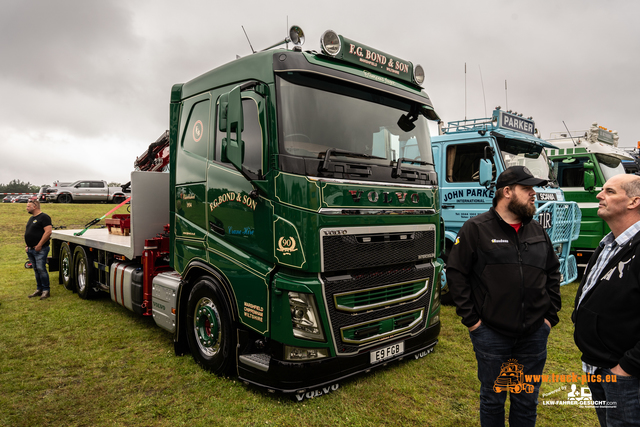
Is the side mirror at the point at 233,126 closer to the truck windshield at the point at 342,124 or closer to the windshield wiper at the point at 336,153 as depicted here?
the truck windshield at the point at 342,124

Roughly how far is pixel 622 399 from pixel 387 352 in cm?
213

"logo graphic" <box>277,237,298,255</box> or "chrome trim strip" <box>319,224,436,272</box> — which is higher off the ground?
"chrome trim strip" <box>319,224,436,272</box>

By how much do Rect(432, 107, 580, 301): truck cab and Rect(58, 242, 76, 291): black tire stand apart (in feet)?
23.5

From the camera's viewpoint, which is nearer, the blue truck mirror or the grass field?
the grass field

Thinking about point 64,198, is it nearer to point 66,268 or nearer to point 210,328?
point 66,268

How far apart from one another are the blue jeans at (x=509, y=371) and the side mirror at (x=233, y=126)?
7.74ft

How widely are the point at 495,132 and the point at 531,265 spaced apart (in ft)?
14.9

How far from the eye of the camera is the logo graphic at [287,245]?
3.42 meters

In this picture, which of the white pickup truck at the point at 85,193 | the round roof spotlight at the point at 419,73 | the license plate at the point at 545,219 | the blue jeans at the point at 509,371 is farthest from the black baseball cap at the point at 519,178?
the white pickup truck at the point at 85,193

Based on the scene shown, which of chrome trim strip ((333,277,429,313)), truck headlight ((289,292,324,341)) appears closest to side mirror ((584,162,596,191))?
chrome trim strip ((333,277,429,313))

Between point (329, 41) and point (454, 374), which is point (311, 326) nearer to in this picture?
point (454, 374)

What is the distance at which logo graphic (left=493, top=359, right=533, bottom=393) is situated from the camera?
266 centimetres

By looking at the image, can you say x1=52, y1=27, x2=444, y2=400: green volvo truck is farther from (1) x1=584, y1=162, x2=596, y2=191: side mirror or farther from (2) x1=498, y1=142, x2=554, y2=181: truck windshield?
(1) x1=584, y1=162, x2=596, y2=191: side mirror

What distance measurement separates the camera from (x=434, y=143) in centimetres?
723
